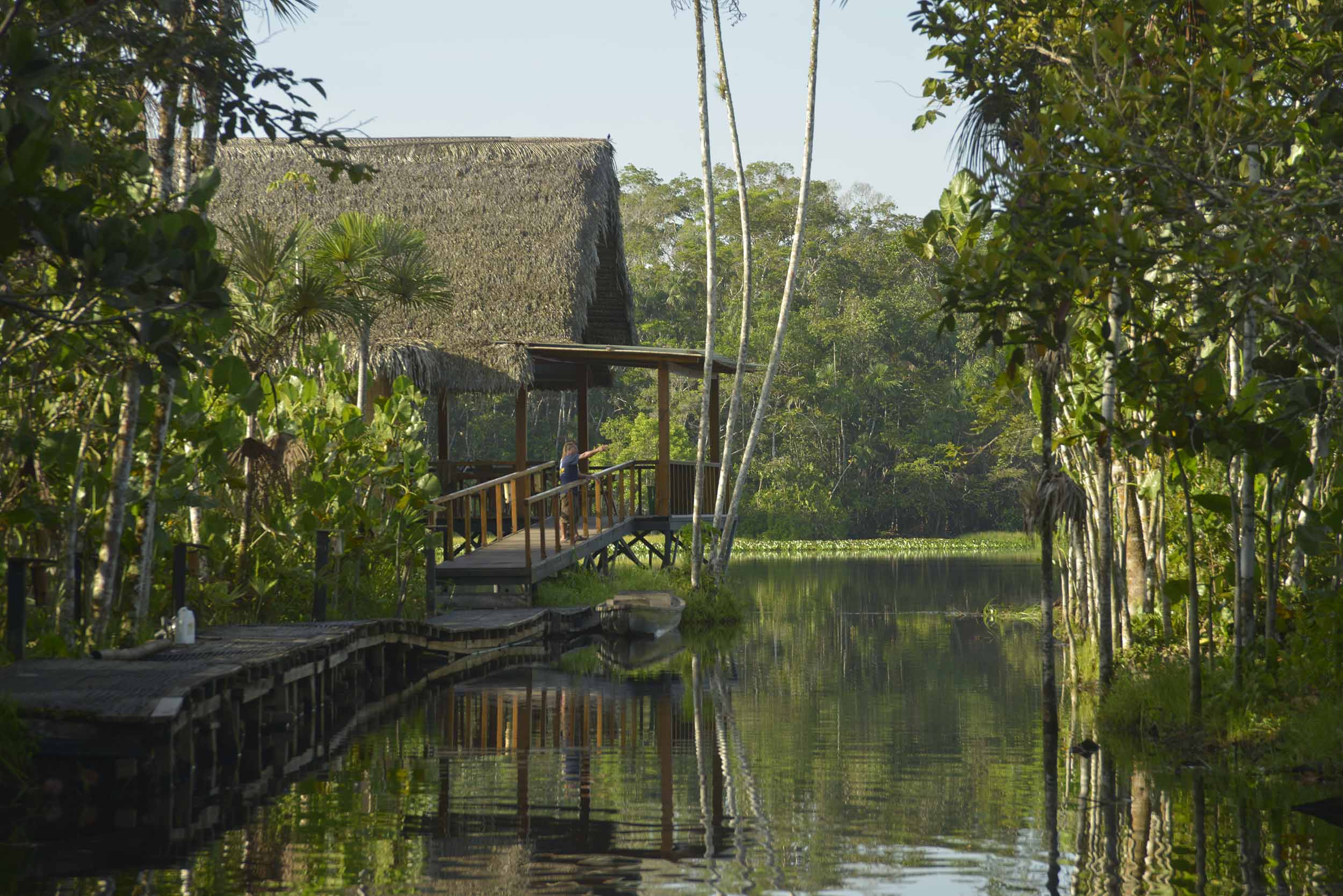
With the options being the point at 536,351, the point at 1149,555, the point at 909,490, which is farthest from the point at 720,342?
the point at 1149,555

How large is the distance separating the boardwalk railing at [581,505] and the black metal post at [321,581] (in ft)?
11.5

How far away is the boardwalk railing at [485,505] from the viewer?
53.7ft

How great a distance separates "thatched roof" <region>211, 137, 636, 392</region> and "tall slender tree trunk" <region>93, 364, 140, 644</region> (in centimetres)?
826

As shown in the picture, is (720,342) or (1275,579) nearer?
(1275,579)

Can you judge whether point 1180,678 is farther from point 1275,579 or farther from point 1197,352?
point 1197,352

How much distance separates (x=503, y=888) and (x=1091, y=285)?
3.96 m

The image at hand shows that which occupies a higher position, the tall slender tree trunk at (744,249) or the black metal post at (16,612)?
the tall slender tree trunk at (744,249)

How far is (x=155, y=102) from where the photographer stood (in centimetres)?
910

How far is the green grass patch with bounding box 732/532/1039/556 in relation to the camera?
1551 inches

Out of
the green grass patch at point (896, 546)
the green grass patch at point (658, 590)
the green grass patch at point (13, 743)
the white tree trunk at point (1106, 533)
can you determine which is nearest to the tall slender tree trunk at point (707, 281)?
the green grass patch at point (658, 590)

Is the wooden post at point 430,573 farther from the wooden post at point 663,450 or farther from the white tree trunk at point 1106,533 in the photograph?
the white tree trunk at point 1106,533

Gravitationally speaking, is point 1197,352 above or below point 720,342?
below

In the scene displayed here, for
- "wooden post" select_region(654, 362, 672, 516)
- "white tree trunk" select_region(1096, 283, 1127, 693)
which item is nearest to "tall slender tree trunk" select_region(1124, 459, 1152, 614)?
"white tree trunk" select_region(1096, 283, 1127, 693)

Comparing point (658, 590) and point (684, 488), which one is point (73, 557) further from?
point (684, 488)
